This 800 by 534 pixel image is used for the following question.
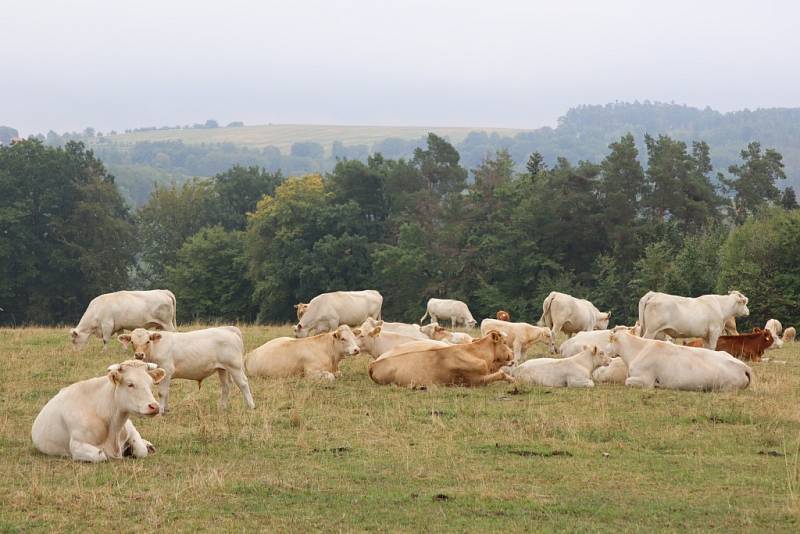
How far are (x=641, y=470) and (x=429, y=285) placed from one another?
53090mm

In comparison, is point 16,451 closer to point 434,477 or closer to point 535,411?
point 434,477

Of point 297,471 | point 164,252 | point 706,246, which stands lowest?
point 164,252

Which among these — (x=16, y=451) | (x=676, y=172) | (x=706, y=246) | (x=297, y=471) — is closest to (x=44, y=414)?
(x=16, y=451)

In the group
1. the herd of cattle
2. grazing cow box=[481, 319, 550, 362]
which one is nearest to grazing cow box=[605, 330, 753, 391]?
the herd of cattle

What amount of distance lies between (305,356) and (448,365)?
2.56 metres

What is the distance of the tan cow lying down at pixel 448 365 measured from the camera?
53.9 feet

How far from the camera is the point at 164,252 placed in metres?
84.1

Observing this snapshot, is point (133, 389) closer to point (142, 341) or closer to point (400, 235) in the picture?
point (142, 341)

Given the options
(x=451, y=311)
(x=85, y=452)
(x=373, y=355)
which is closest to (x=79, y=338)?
(x=373, y=355)

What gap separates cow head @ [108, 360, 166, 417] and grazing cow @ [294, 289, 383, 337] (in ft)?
39.7

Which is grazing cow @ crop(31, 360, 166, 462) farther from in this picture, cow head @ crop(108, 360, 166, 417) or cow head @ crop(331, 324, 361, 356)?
cow head @ crop(331, 324, 361, 356)

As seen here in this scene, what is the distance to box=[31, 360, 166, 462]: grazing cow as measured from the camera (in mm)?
11062

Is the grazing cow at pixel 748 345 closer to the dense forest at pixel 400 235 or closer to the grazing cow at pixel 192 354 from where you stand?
the grazing cow at pixel 192 354

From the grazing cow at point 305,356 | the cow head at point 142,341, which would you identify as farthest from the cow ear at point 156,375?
the grazing cow at point 305,356
